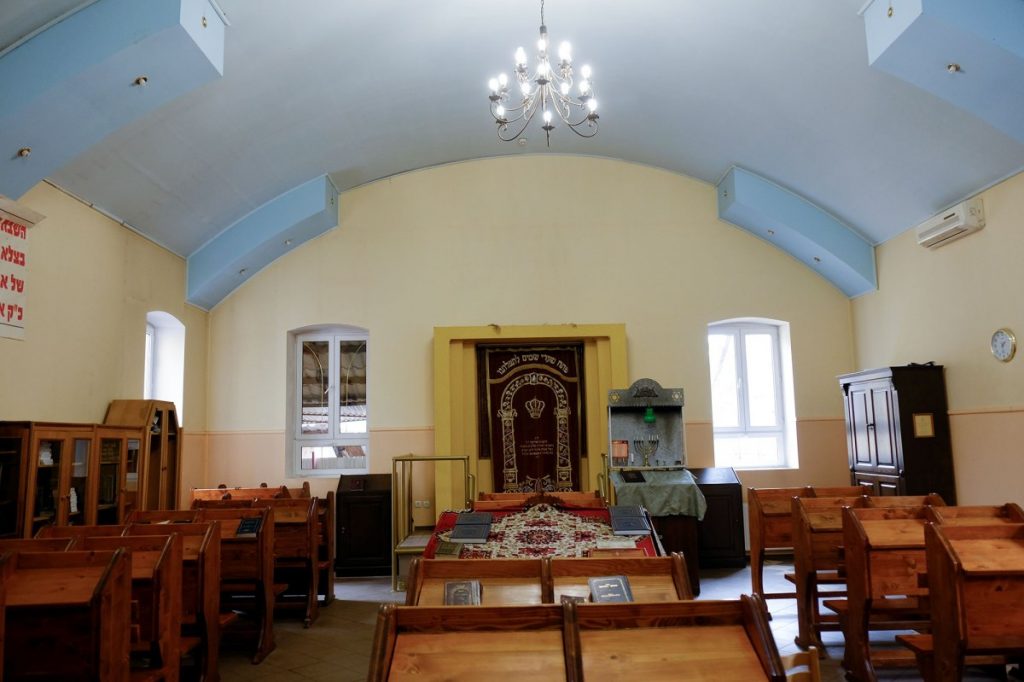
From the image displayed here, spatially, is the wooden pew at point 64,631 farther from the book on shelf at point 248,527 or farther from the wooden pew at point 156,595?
the book on shelf at point 248,527

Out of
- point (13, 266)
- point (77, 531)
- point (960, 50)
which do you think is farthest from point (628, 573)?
point (13, 266)

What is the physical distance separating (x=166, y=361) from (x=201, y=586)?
14.1ft

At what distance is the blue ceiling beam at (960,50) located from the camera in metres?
4.49

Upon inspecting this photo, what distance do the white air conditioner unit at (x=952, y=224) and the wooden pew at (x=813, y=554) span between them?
9.47 ft

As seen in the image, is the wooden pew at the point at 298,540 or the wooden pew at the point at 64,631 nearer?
the wooden pew at the point at 64,631

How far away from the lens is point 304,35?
5.46 m

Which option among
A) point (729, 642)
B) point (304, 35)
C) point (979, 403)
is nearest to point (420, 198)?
point (304, 35)

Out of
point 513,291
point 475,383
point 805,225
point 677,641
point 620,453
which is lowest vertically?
point 677,641

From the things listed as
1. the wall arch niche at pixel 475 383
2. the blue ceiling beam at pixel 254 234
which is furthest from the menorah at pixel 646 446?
the blue ceiling beam at pixel 254 234

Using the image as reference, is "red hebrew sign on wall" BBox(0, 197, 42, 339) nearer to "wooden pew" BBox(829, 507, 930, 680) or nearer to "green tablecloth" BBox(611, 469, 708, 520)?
"green tablecloth" BBox(611, 469, 708, 520)

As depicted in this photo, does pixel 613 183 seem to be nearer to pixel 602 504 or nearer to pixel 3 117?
pixel 602 504

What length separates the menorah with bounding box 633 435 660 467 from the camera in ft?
26.1

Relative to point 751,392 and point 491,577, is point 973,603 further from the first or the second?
point 751,392

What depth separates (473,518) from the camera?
4.91 meters
